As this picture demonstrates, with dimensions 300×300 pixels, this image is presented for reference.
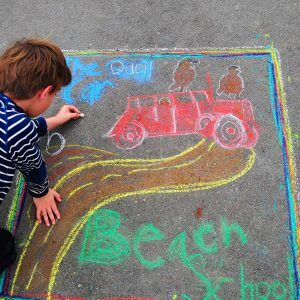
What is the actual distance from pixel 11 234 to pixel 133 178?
2.82 feet

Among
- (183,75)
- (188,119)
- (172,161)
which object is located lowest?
(172,161)

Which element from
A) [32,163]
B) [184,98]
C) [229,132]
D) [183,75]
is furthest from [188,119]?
[32,163]

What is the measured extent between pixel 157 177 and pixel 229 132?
0.63 meters

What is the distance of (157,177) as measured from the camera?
2.53 m

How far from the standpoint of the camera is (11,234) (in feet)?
7.48

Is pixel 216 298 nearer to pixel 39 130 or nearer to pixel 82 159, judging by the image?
pixel 82 159

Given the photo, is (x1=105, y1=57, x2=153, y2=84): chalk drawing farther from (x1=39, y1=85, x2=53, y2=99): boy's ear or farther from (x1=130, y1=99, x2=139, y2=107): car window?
(x1=39, y1=85, x2=53, y2=99): boy's ear

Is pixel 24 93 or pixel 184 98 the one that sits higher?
pixel 184 98

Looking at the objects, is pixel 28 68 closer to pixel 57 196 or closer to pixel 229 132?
pixel 57 196

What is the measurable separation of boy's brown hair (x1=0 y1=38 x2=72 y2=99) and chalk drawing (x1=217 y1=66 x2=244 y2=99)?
1.37m

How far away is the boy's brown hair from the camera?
1.91 meters

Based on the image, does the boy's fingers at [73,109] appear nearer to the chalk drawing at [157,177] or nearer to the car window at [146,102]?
the chalk drawing at [157,177]

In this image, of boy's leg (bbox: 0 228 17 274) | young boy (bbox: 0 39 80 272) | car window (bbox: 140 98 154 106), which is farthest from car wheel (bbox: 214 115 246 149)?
boy's leg (bbox: 0 228 17 274)

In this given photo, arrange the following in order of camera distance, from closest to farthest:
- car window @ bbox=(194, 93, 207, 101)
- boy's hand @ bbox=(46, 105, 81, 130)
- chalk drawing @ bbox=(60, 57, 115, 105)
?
boy's hand @ bbox=(46, 105, 81, 130) → car window @ bbox=(194, 93, 207, 101) → chalk drawing @ bbox=(60, 57, 115, 105)
